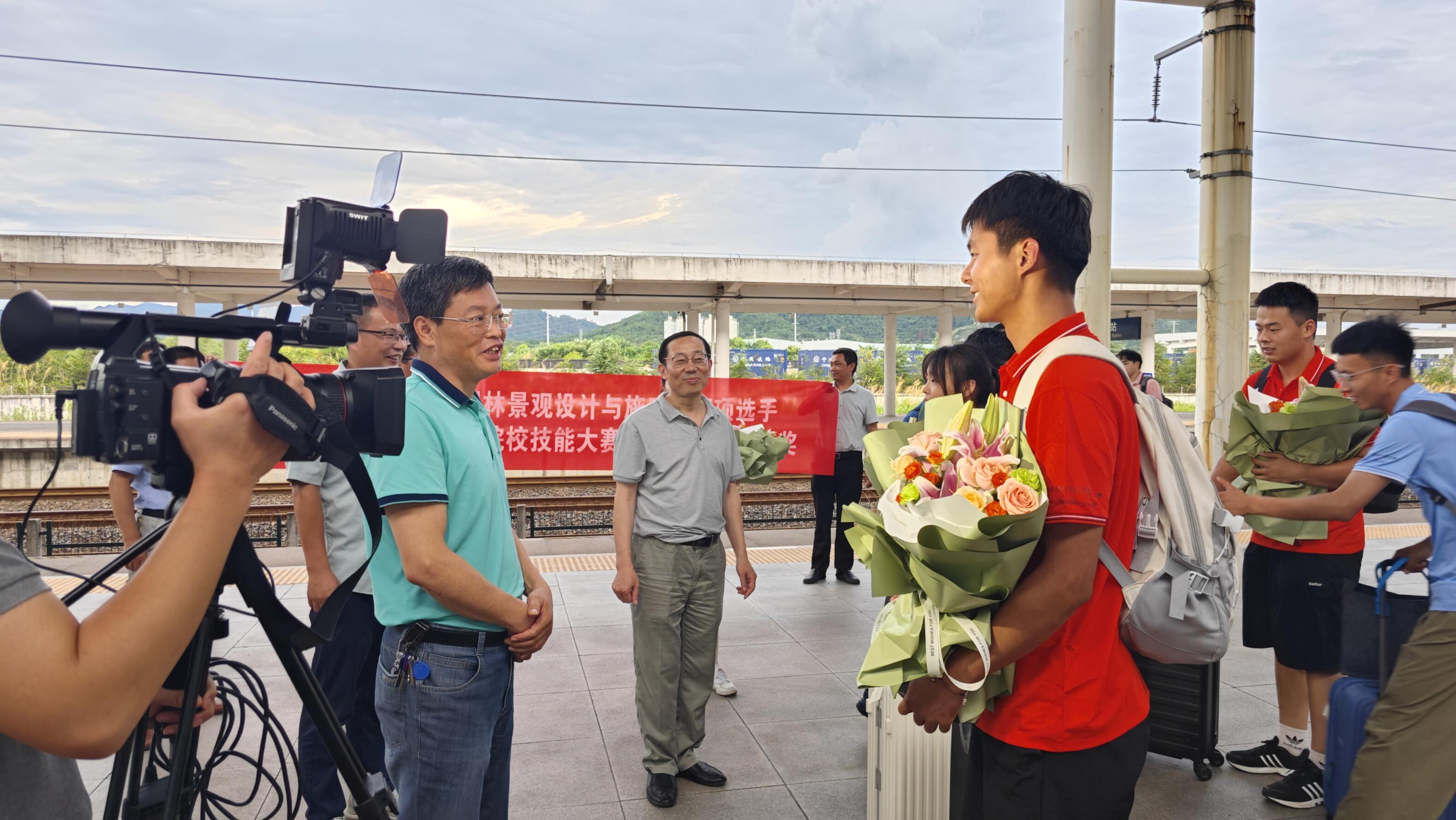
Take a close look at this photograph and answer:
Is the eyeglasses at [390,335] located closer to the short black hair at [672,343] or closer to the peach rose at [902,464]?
the short black hair at [672,343]

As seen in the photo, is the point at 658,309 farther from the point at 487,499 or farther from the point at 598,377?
the point at 487,499

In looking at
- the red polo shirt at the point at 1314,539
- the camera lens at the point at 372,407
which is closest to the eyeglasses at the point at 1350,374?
the red polo shirt at the point at 1314,539

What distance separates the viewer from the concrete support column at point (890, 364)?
24.8 m

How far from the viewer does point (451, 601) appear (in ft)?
6.59

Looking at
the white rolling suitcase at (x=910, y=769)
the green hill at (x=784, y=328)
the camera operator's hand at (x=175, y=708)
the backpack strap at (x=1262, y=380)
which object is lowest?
the white rolling suitcase at (x=910, y=769)

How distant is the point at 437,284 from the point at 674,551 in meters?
1.75

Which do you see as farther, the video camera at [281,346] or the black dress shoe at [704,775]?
the black dress shoe at [704,775]

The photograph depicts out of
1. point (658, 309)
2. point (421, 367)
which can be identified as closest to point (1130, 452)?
Result: point (421, 367)

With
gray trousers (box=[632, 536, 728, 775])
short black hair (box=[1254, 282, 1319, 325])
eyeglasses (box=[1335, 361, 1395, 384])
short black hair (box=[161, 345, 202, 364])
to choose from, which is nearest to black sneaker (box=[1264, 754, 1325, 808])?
eyeglasses (box=[1335, 361, 1395, 384])

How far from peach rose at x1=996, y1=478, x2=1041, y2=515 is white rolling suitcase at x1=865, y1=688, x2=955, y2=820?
133cm

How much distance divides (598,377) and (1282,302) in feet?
22.9

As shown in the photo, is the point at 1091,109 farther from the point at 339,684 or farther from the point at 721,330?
the point at 721,330

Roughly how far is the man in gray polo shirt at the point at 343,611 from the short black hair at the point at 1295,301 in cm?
354

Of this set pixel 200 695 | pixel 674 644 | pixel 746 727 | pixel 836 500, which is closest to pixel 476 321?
pixel 200 695
